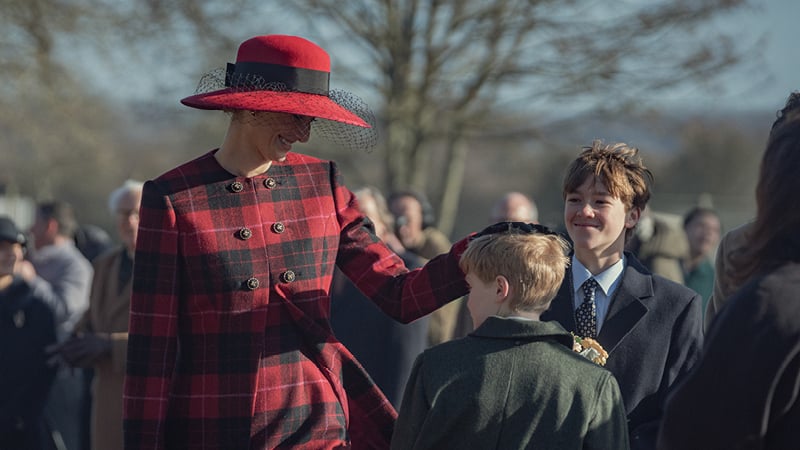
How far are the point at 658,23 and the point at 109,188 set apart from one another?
1723 centimetres

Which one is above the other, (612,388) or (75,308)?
(612,388)

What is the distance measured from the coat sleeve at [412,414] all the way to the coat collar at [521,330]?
20cm

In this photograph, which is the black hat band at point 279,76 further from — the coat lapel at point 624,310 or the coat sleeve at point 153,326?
the coat lapel at point 624,310

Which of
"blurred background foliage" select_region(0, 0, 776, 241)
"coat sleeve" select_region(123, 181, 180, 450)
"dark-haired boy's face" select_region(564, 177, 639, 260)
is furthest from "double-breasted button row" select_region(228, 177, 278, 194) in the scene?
"blurred background foliage" select_region(0, 0, 776, 241)

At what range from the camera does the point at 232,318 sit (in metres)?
3.05

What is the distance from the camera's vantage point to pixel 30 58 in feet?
42.6

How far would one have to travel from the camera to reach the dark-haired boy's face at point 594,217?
3338 mm

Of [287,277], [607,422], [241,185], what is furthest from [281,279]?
[607,422]

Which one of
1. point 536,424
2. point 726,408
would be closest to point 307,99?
point 536,424

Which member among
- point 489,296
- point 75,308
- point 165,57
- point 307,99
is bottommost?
point 75,308

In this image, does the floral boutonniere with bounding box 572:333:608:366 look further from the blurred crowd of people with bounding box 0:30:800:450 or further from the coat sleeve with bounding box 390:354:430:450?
the coat sleeve with bounding box 390:354:430:450

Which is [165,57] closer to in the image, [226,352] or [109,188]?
[226,352]

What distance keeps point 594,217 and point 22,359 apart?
3.48 metres

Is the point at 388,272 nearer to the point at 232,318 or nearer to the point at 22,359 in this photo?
the point at 232,318
